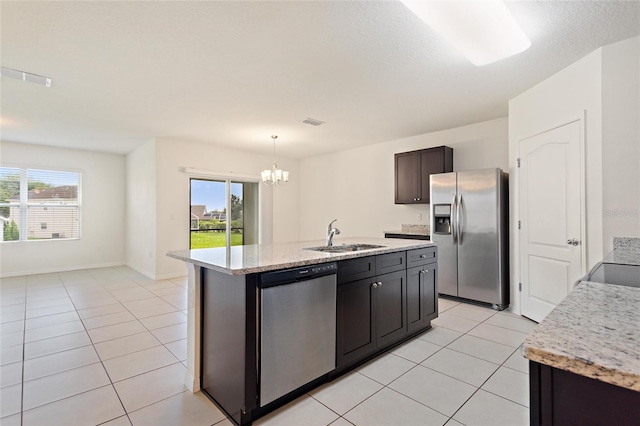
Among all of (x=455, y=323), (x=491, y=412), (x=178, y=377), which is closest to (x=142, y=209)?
(x=178, y=377)

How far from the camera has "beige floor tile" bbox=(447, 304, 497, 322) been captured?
3615 millimetres

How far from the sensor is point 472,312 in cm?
380

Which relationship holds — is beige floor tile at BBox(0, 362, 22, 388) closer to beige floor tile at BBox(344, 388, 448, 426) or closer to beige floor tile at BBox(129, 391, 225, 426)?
beige floor tile at BBox(129, 391, 225, 426)

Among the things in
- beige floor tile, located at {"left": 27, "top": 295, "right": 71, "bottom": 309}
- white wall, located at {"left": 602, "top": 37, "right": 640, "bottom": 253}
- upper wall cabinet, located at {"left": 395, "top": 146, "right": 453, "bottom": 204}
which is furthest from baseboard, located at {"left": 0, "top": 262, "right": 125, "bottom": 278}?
white wall, located at {"left": 602, "top": 37, "right": 640, "bottom": 253}

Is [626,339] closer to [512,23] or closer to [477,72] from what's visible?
[512,23]

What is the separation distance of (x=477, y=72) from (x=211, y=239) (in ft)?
18.0

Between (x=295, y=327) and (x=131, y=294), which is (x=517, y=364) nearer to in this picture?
(x=295, y=327)

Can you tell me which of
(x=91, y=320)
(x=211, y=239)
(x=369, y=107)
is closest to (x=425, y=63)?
(x=369, y=107)

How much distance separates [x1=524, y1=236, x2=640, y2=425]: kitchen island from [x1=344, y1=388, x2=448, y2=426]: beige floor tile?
127 cm

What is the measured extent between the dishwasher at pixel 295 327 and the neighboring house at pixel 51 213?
22.4 ft

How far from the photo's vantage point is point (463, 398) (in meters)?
2.02

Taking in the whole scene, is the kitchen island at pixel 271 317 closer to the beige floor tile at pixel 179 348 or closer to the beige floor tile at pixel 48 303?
the beige floor tile at pixel 179 348

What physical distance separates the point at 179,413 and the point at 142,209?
17.1 ft

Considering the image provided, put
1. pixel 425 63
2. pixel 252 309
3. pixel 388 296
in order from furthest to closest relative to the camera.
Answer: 1. pixel 425 63
2. pixel 388 296
3. pixel 252 309
